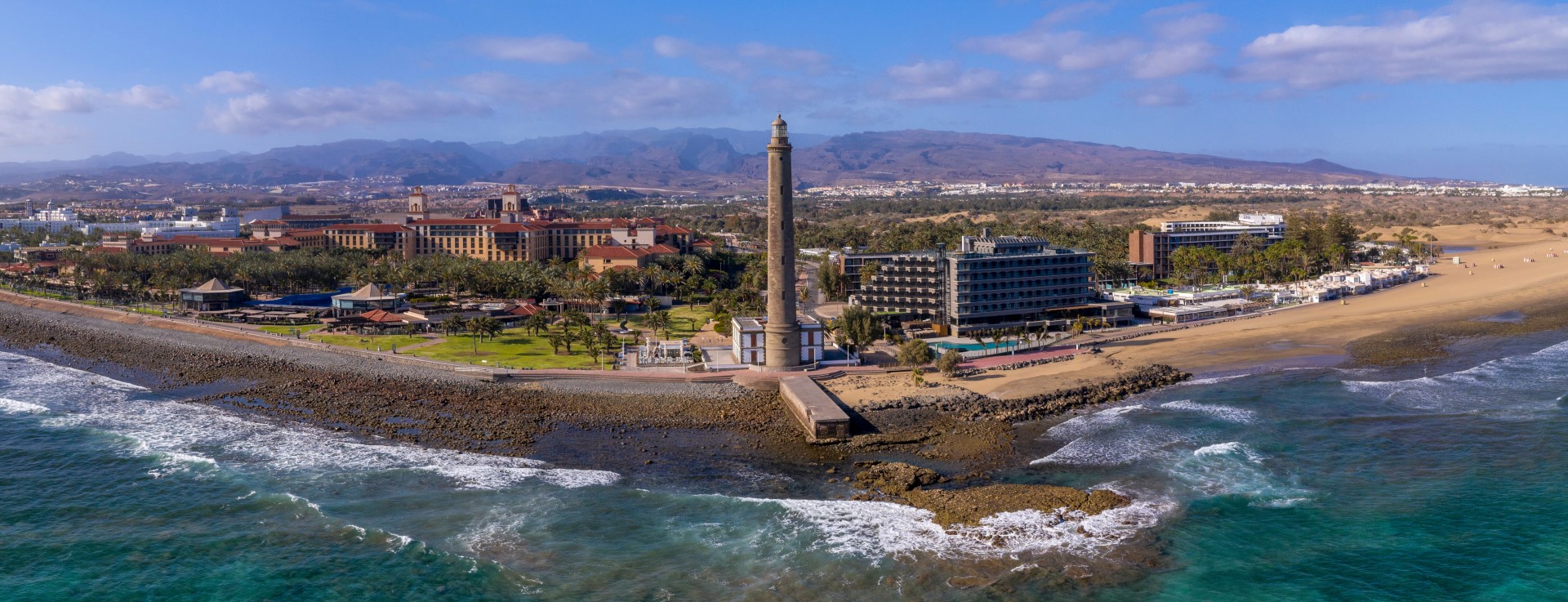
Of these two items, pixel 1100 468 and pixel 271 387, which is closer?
pixel 1100 468

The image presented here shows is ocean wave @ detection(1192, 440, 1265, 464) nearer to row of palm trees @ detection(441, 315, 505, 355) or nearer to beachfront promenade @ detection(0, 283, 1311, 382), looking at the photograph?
beachfront promenade @ detection(0, 283, 1311, 382)

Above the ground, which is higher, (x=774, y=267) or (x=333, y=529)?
(x=774, y=267)

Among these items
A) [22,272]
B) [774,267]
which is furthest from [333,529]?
[22,272]

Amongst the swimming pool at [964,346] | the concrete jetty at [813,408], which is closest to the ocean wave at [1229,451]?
the concrete jetty at [813,408]

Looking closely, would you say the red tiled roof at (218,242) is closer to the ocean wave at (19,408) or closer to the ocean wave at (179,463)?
the ocean wave at (19,408)

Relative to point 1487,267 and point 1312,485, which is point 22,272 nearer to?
point 1312,485

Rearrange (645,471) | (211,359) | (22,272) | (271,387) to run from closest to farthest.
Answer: (645,471) → (271,387) → (211,359) → (22,272)
